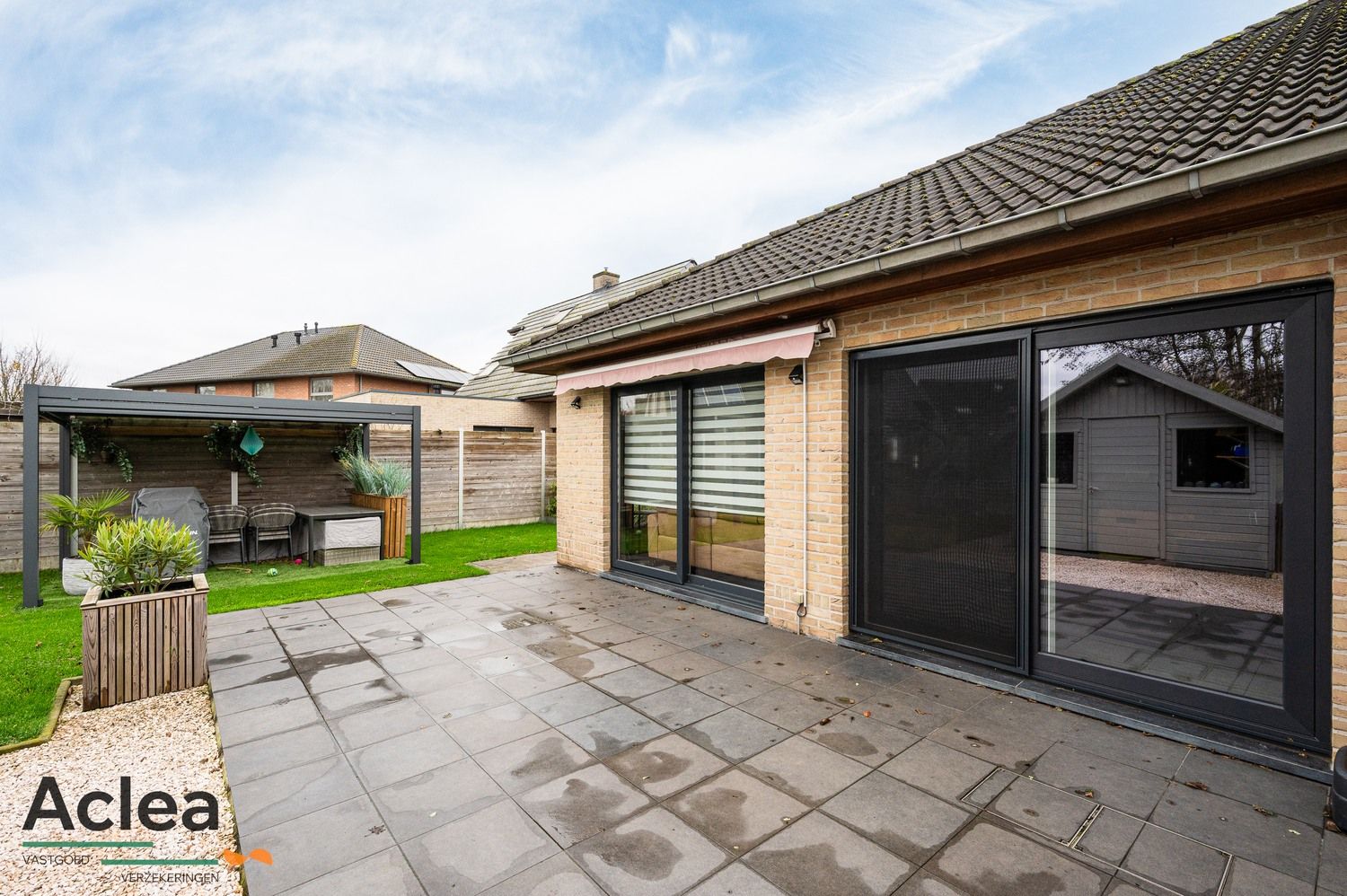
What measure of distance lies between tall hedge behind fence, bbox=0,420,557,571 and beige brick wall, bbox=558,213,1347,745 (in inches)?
450

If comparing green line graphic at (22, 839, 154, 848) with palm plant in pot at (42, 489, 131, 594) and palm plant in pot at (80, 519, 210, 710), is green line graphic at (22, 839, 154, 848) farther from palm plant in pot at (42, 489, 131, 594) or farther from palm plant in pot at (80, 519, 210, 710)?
palm plant in pot at (42, 489, 131, 594)

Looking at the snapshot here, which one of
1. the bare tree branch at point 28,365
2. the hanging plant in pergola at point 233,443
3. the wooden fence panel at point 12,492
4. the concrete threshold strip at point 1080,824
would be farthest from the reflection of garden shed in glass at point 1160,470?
the bare tree branch at point 28,365

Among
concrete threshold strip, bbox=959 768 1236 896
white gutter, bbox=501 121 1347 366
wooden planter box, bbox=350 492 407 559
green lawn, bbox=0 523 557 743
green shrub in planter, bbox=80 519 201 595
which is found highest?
white gutter, bbox=501 121 1347 366

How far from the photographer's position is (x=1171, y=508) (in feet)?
14.0

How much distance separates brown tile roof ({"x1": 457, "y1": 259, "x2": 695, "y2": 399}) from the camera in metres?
20.2

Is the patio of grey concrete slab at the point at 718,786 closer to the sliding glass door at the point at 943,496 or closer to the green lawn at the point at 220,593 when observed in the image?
the sliding glass door at the point at 943,496

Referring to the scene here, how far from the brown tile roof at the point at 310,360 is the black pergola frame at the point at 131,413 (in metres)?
25.9

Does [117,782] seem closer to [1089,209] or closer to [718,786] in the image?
[718,786]

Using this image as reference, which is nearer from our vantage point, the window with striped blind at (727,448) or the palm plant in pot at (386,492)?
the window with striped blind at (727,448)

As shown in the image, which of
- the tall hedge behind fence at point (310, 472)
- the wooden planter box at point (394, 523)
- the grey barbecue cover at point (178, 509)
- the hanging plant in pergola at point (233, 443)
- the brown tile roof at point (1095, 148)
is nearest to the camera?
the brown tile roof at point (1095, 148)

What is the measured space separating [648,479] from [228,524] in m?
8.55

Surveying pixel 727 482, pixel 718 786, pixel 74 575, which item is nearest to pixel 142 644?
pixel 718 786

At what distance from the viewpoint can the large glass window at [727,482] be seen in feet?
23.7

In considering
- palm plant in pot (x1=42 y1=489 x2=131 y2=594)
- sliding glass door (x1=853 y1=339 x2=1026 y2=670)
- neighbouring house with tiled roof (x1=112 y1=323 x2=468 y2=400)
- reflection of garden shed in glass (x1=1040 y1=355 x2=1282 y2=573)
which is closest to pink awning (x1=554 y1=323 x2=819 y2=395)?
sliding glass door (x1=853 y1=339 x2=1026 y2=670)
